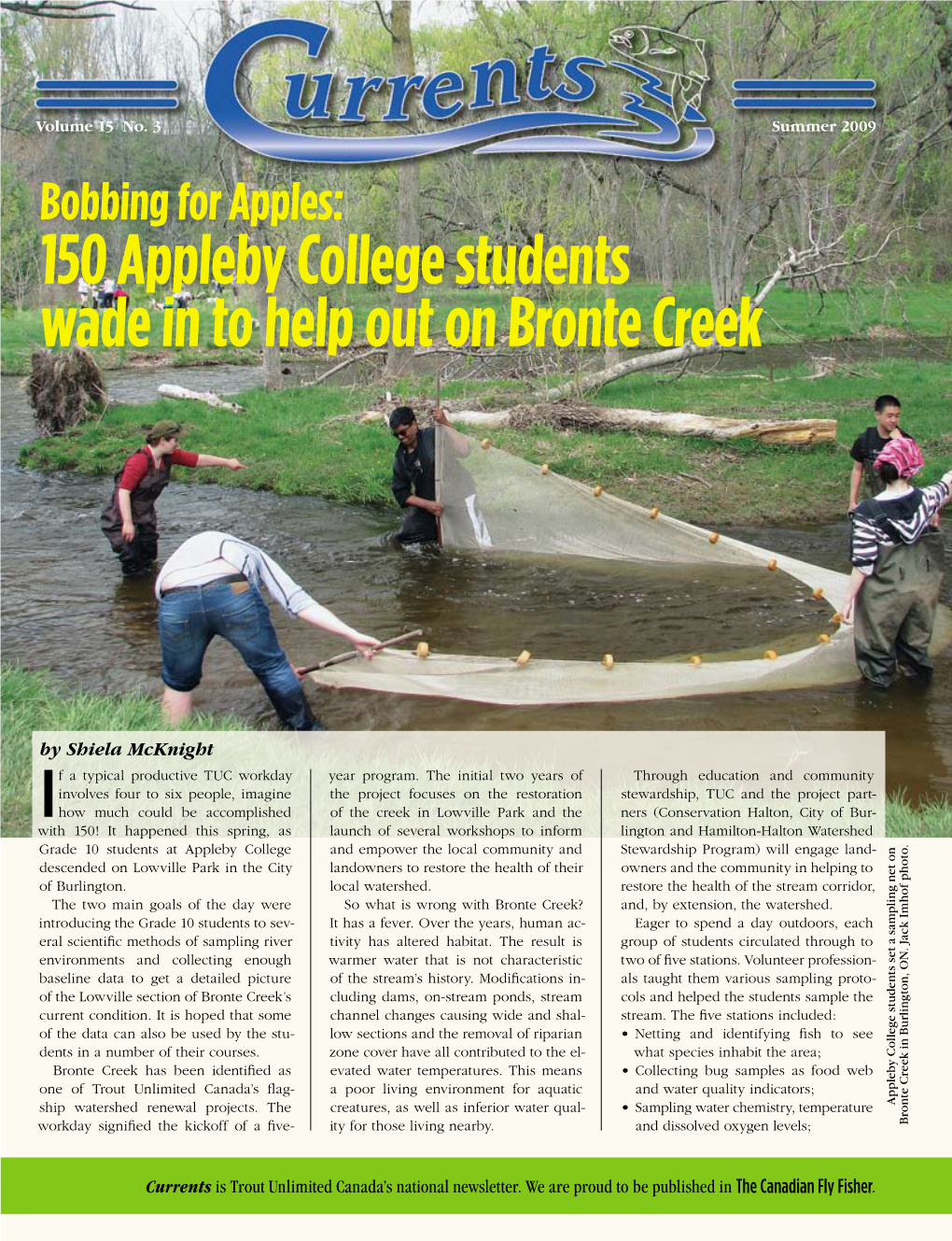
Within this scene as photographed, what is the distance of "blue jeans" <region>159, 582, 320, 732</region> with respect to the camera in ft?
18.2

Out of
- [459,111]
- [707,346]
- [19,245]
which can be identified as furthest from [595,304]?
[19,245]

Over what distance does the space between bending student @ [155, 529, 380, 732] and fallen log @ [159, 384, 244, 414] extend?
11.6m

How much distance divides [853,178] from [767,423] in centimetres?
545

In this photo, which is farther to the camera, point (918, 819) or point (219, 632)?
point (219, 632)

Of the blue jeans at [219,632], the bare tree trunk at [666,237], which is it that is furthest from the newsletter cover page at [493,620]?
the bare tree trunk at [666,237]

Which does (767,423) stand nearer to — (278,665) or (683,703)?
(683,703)

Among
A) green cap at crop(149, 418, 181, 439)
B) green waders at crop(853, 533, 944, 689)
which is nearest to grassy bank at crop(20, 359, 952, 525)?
green cap at crop(149, 418, 181, 439)

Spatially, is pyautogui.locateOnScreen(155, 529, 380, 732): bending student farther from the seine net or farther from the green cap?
the green cap

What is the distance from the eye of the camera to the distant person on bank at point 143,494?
867 centimetres

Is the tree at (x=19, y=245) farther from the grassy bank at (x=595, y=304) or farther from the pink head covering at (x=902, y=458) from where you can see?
the pink head covering at (x=902, y=458)

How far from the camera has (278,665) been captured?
5910mm

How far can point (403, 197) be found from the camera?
18.2 meters

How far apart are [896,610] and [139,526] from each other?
6.09 metres

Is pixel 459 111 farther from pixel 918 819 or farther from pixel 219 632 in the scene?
pixel 918 819
